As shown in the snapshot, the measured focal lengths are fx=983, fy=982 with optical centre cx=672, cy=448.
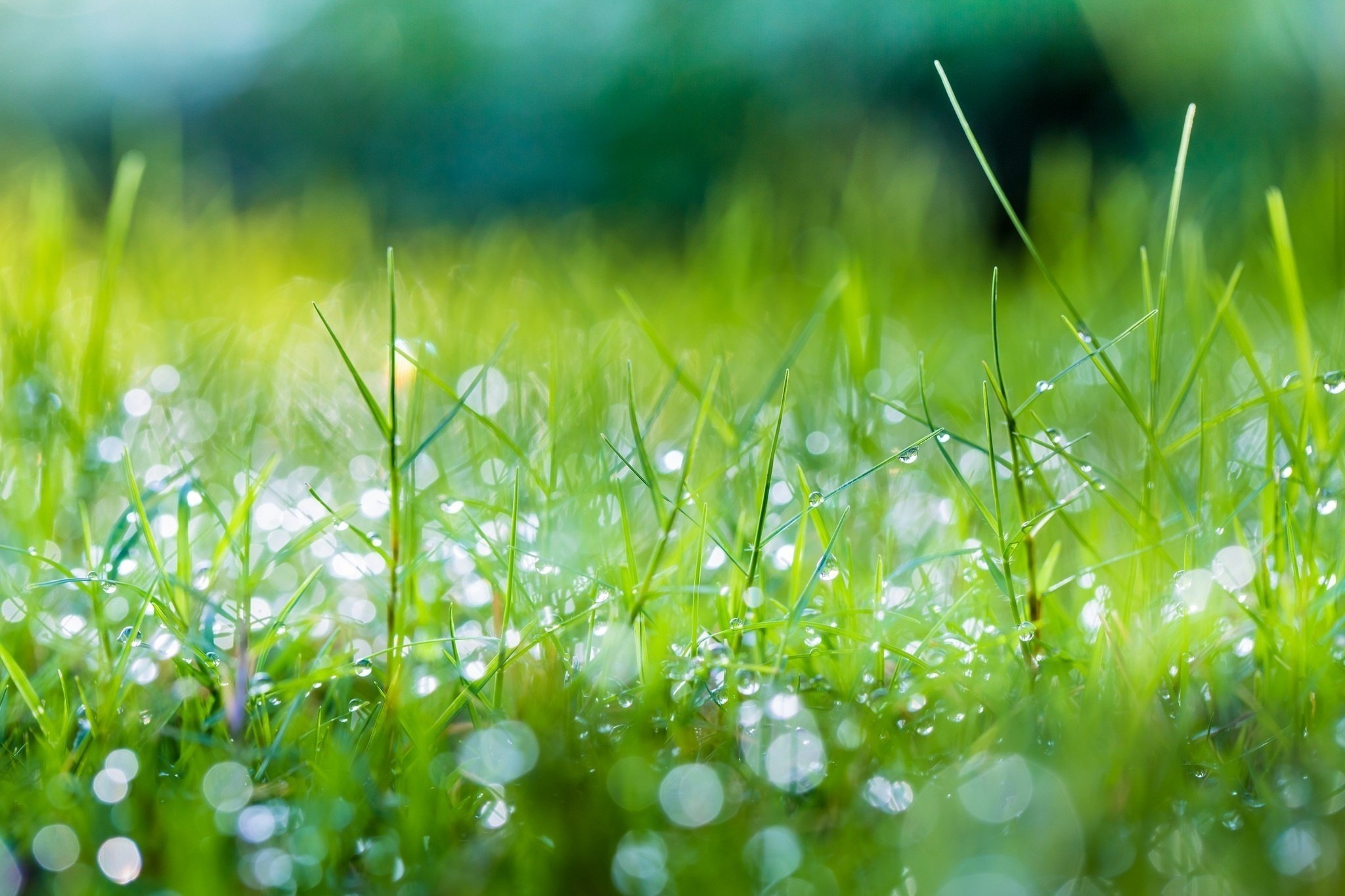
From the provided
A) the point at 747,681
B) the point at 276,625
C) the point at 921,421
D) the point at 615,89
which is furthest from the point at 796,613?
the point at 615,89

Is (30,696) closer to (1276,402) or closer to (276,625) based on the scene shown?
(276,625)

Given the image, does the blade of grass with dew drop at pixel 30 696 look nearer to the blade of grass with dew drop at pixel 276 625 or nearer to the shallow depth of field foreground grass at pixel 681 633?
the shallow depth of field foreground grass at pixel 681 633

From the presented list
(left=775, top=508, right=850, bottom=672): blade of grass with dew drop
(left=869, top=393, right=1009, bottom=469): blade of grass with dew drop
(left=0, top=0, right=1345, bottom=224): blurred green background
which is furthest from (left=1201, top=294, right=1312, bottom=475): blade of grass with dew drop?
(left=0, top=0, right=1345, bottom=224): blurred green background

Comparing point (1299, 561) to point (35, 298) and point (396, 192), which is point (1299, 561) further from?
point (396, 192)

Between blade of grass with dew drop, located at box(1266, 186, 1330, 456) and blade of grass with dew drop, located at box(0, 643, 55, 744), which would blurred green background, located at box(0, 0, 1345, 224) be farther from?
blade of grass with dew drop, located at box(0, 643, 55, 744)

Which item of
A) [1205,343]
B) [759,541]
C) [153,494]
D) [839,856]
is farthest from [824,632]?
[153,494]

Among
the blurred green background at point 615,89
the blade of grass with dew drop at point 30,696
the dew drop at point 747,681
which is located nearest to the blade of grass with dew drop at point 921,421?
the dew drop at point 747,681

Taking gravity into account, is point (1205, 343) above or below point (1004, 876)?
above
